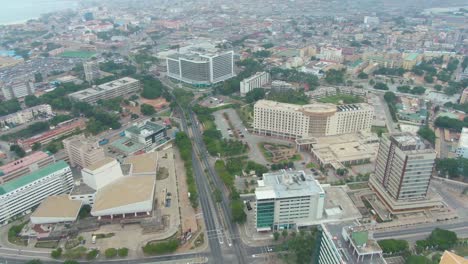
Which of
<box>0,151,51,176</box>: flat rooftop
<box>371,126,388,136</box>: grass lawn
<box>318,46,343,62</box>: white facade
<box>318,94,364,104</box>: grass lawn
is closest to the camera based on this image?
<box>0,151,51,176</box>: flat rooftop

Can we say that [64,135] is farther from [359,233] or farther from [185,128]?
[359,233]

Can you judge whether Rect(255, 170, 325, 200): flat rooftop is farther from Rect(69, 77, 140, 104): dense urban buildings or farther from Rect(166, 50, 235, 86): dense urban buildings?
Rect(166, 50, 235, 86): dense urban buildings

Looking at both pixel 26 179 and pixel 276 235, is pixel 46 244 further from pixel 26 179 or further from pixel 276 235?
pixel 276 235

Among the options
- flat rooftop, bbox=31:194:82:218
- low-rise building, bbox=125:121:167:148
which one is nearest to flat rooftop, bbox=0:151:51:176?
flat rooftop, bbox=31:194:82:218

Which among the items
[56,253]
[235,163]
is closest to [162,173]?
[235,163]

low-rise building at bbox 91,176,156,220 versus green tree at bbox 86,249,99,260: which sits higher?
low-rise building at bbox 91,176,156,220

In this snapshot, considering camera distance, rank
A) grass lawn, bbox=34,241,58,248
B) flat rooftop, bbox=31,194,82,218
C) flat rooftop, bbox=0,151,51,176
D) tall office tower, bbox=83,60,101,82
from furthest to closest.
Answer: tall office tower, bbox=83,60,101,82, flat rooftop, bbox=0,151,51,176, flat rooftop, bbox=31,194,82,218, grass lawn, bbox=34,241,58,248

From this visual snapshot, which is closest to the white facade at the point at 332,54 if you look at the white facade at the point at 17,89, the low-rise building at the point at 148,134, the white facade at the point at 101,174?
the low-rise building at the point at 148,134

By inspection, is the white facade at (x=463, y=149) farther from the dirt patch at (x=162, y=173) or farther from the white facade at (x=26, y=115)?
the white facade at (x=26, y=115)
